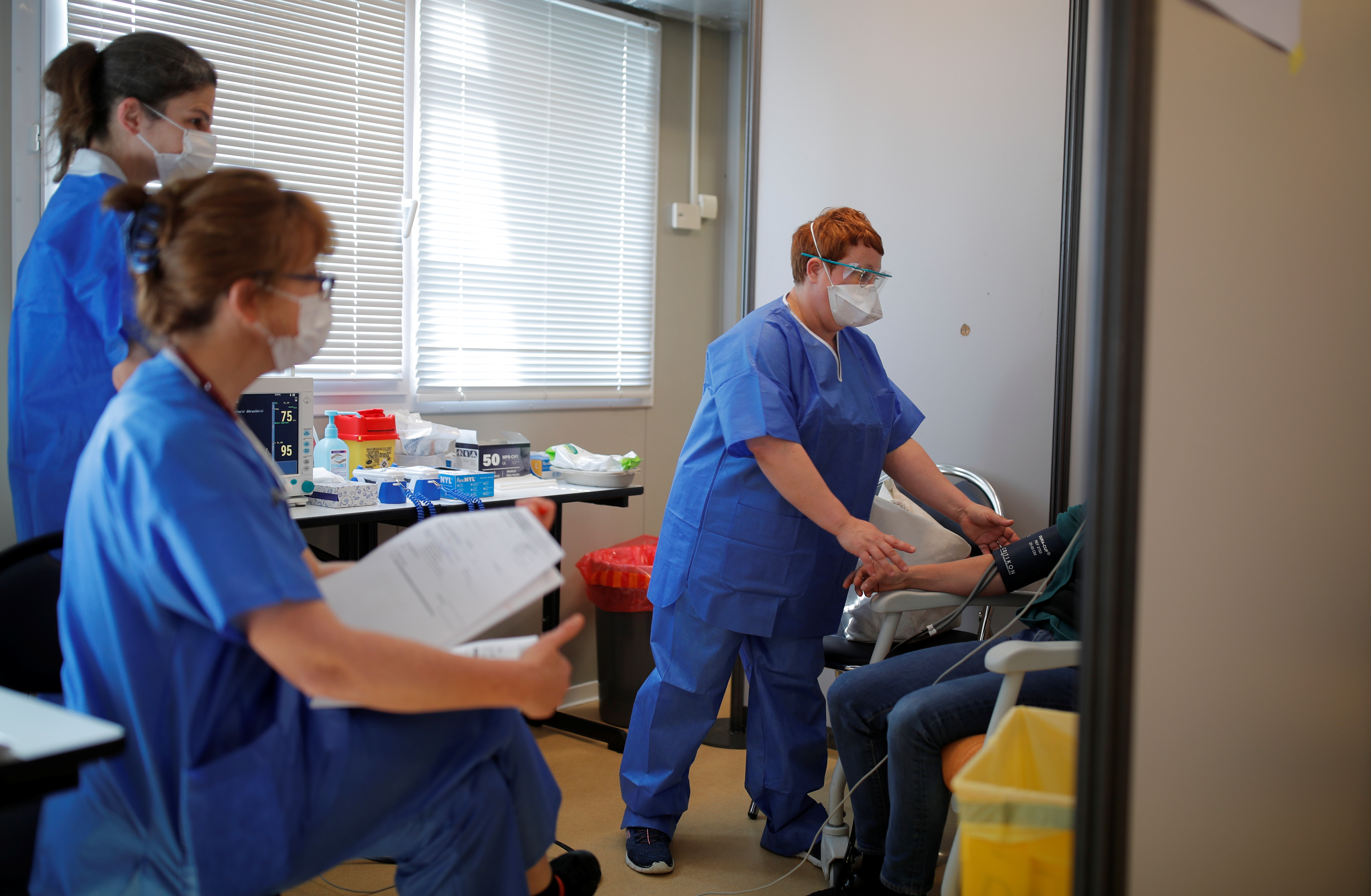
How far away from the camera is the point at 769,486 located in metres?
2.10

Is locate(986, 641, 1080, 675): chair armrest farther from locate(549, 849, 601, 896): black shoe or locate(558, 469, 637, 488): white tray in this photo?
locate(558, 469, 637, 488): white tray

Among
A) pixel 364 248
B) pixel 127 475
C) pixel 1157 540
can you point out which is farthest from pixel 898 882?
pixel 364 248

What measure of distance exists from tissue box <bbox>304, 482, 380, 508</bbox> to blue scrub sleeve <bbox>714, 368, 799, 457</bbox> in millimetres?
969

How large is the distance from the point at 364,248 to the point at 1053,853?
2.56 metres

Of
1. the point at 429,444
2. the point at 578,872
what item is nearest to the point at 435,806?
the point at 578,872

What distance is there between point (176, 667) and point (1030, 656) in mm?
1130

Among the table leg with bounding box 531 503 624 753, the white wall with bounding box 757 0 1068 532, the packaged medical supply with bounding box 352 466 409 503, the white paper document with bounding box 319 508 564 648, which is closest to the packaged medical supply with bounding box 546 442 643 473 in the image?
the table leg with bounding box 531 503 624 753

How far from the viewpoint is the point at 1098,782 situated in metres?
0.96

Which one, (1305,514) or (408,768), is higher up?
(1305,514)

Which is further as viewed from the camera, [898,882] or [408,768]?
[898,882]

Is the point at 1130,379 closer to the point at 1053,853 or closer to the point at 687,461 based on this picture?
the point at 1053,853

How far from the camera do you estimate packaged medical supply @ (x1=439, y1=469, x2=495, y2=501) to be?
8.54 feet

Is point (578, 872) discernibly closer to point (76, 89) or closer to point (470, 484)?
point (470, 484)

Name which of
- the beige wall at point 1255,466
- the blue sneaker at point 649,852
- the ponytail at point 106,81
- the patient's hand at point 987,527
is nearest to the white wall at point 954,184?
the patient's hand at point 987,527
